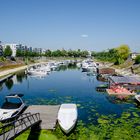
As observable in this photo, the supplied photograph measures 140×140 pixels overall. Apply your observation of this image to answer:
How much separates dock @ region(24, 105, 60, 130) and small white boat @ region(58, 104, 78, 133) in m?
1.05

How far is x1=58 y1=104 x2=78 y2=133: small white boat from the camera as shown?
29.5 m

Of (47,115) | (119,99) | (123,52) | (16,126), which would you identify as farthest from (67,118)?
(123,52)

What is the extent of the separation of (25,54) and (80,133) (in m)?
172

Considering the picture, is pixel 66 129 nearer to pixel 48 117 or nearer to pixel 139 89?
pixel 48 117

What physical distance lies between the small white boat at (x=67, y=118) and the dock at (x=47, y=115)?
105 centimetres

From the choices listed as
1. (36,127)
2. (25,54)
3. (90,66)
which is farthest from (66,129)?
(25,54)

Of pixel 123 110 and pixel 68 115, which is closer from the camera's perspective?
pixel 68 115

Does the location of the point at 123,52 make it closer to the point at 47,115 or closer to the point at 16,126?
the point at 47,115

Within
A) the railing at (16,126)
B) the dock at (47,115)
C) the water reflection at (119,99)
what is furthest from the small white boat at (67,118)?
the water reflection at (119,99)

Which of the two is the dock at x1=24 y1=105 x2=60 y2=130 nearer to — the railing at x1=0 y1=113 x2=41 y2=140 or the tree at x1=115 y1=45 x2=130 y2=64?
the railing at x1=0 y1=113 x2=41 y2=140

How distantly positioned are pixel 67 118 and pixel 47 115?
13.9 ft

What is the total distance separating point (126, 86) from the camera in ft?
203

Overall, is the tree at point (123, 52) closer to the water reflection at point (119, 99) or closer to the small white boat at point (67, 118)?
the water reflection at point (119, 99)

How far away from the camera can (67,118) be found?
31859 mm
